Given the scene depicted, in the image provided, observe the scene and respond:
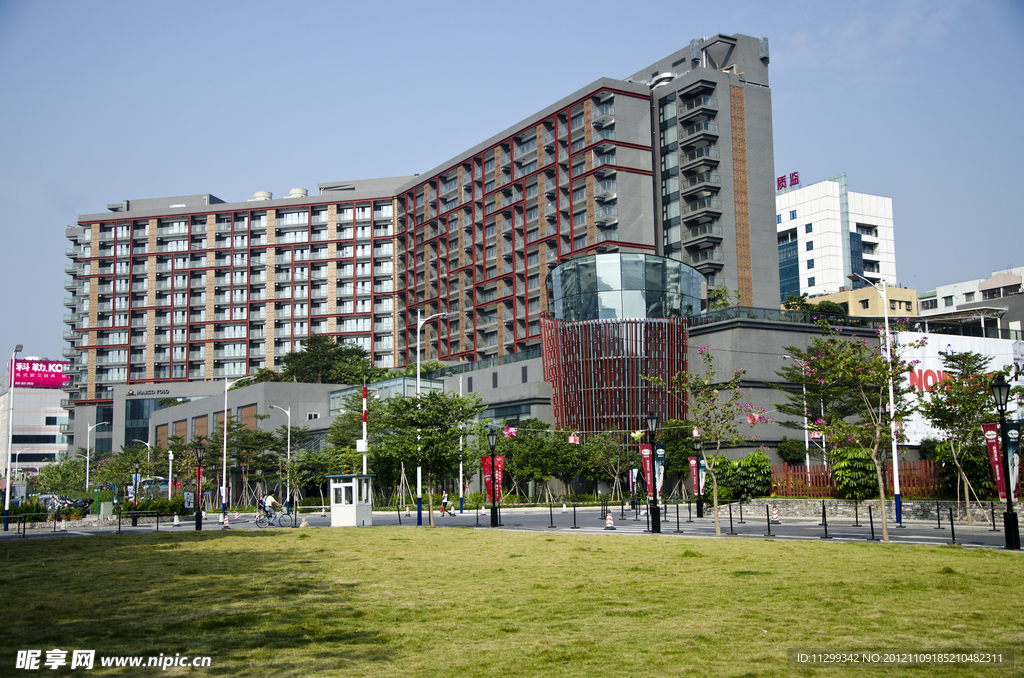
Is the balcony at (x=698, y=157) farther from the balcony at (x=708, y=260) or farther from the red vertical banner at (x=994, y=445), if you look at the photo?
the red vertical banner at (x=994, y=445)

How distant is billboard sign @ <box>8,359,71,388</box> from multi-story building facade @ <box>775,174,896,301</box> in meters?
106

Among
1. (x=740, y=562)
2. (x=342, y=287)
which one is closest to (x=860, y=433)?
(x=740, y=562)

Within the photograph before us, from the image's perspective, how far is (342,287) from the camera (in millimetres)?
144000

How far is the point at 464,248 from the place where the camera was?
122188 mm

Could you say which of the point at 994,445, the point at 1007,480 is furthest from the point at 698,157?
the point at 1007,480

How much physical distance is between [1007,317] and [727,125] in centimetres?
4528

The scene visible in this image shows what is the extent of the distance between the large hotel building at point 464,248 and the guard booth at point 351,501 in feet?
117

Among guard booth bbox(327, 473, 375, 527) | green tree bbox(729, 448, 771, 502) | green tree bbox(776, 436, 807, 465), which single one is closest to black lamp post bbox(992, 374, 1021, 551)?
green tree bbox(729, 448, 771, 502)

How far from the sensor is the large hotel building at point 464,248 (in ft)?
335

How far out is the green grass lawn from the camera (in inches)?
411

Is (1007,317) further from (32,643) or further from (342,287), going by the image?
(32,643)

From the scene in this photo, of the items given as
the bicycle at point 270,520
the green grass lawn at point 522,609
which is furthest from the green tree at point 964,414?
the bicycle at point 270,520

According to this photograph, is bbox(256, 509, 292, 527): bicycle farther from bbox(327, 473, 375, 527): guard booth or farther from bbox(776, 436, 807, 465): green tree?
bbox(776, 436, 807, 465): green tree

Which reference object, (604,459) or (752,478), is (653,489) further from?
(604,459)
